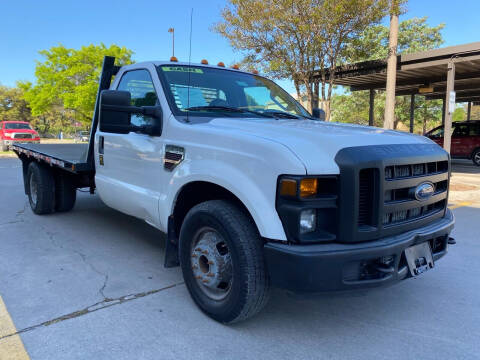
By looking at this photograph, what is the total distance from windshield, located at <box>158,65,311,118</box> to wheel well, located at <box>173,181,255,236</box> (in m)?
0.68

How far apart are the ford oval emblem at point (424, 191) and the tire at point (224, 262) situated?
1.10 m

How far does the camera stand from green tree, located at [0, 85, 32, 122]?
166ft

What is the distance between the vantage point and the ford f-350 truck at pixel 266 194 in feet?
7.54

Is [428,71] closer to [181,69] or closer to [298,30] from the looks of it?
[298,30]

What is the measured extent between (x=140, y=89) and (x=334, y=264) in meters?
2.61

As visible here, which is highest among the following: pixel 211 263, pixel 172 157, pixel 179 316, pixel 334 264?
pixel 172 157

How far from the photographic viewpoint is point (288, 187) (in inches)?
89.7

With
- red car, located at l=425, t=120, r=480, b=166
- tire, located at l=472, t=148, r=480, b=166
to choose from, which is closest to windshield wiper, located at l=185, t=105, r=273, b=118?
red car, located at l=425, t=120, r=480, b=166

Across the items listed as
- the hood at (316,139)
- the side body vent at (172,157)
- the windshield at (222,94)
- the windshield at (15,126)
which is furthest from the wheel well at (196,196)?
the windshield at (15,126)

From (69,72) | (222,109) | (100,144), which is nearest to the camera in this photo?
(222,109)

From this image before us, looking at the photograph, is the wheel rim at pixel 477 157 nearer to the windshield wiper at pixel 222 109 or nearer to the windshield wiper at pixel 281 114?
the windshield wiper at pixel 281 114

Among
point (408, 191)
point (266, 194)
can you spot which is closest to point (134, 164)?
point (266, 194)

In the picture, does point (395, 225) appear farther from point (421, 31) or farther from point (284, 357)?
point (421, 31)

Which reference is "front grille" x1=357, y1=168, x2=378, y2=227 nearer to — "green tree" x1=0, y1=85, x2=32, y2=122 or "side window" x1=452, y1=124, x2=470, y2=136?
"side window" x1=452, y1=124, x2=470, y2=136
